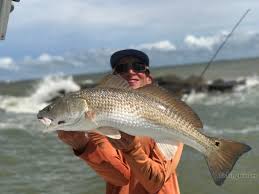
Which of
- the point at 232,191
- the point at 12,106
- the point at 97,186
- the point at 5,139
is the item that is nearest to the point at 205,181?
the point at 232,191

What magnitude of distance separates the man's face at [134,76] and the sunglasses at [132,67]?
0.7 inches

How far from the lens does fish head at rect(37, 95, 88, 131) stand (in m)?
3.16

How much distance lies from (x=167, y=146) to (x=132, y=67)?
0.85 m

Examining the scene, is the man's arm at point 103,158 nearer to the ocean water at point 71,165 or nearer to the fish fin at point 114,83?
the fish fin at point 114,83

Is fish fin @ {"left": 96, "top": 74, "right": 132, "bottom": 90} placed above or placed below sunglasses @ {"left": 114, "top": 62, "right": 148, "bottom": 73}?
below

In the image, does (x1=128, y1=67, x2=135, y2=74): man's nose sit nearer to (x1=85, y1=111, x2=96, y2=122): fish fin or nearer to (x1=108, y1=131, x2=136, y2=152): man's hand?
(x1=108, y1=131, x2=136, y2=152): man's hand

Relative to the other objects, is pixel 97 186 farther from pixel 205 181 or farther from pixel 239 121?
pixel 239 121

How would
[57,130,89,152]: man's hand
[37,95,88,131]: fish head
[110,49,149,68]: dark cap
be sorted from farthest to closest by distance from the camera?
[110,49,149,68]: dark cap
[57,130,89,152]: man's hand
[37,95,88,131]: fish head

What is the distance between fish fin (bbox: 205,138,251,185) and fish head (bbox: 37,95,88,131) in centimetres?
89

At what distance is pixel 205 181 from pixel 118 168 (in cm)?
687

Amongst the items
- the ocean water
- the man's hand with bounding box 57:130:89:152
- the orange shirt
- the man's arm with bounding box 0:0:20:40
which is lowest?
the ocean water

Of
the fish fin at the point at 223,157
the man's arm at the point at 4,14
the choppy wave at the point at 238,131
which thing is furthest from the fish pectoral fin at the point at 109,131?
the choppy wave at the point at 238,131

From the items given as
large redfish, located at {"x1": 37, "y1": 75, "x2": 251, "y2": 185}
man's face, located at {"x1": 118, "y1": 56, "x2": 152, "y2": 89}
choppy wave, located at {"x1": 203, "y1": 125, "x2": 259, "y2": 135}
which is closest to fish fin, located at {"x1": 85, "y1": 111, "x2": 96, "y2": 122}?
large redfish, located at {"x1": 37, "y1": 75, "x2": 251, "y2": 185}

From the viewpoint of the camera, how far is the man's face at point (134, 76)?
13.4 feet
